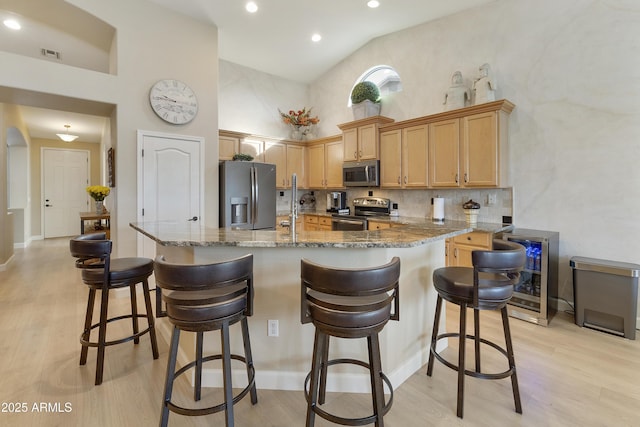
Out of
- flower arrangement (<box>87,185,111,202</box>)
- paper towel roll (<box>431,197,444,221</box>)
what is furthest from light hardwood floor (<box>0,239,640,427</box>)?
flower arrangement (<box>87,185,111,202</box>)

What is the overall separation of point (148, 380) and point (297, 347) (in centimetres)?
108

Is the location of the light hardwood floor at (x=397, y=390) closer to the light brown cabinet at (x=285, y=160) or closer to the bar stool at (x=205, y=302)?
the bar stool at (x=205, y=302)

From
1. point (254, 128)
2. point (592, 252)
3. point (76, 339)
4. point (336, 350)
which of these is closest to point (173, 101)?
point (254, 128)

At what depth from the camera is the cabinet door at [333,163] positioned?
5.48 metres

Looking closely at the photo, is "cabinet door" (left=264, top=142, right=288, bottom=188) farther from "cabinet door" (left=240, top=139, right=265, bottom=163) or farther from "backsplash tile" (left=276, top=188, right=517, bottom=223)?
"backsplash tile" (left=276, top=188, right=517, bottom=223)

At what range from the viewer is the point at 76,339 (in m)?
2.70

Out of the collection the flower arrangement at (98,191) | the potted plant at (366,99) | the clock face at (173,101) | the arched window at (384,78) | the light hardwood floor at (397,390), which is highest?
the arched window at (384,78)

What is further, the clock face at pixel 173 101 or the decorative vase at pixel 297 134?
the decorative vase at pixel 297 134

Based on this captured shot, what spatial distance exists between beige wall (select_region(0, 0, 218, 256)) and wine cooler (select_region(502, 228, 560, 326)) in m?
4.12

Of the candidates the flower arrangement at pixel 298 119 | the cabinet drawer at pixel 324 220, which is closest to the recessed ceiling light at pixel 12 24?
the flower arrangement at pixel 298 119

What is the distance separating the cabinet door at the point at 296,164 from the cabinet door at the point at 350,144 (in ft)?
3.62

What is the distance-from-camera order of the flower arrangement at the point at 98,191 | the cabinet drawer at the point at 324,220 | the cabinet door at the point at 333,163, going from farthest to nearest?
1. the cabinet door at the point at 333,163
2. the flower arrangement at the point at 98,191
3. the cabinet drawer at the point at 324,220

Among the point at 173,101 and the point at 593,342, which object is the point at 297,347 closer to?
the point at 593,342

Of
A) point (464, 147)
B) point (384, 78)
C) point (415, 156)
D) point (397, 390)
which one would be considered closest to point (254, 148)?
point (384, 78)
